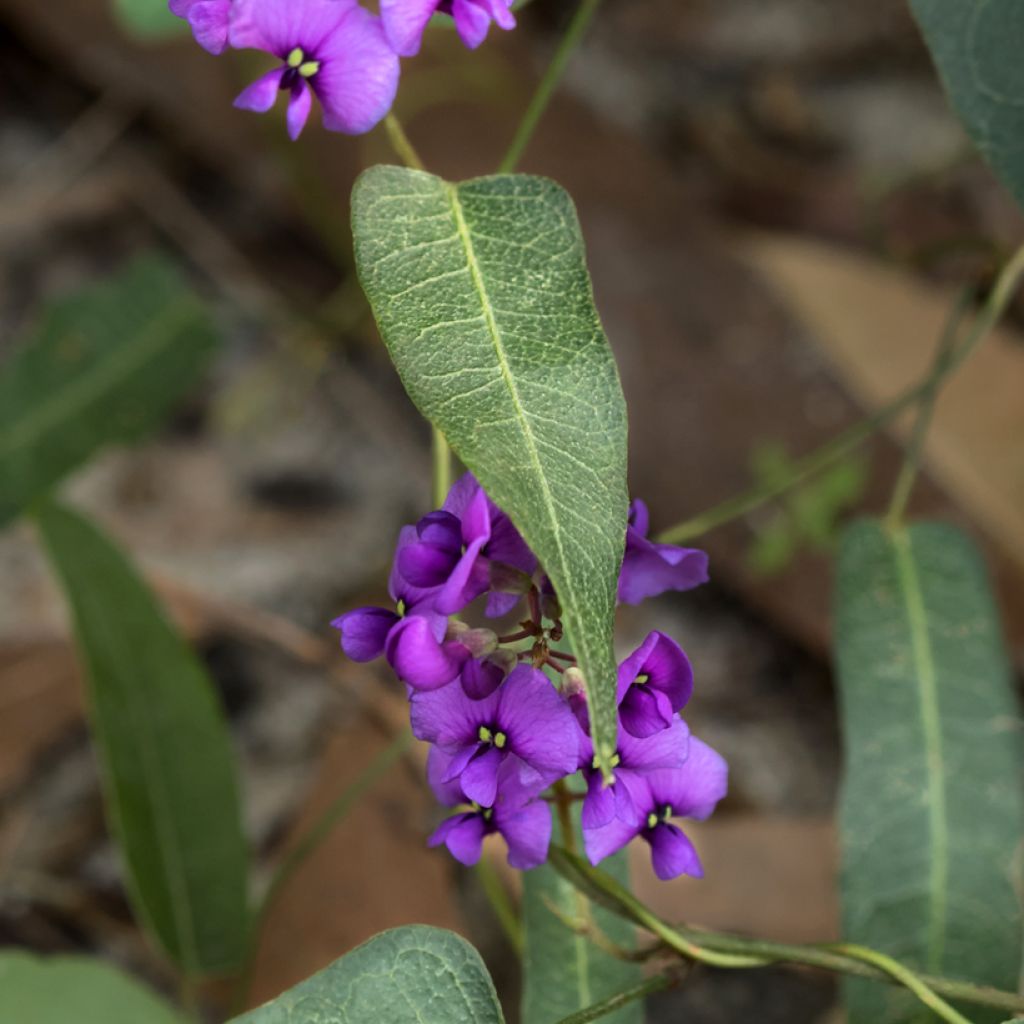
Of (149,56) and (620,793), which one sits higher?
(149,56)

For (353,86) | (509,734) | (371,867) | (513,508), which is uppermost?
(353,86)

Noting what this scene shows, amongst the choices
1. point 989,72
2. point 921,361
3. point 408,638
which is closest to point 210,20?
point 408,638

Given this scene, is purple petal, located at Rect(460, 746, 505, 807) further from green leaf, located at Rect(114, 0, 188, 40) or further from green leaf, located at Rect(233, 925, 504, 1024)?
green leaf, located at Rect(114, 0, 188, 40)

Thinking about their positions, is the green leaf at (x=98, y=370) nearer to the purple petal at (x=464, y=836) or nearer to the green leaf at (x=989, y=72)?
the purple petal at (x=464, y=836)

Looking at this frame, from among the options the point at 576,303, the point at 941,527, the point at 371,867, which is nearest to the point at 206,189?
the point at 371,867

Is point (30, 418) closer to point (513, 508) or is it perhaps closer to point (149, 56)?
point (149, 56)

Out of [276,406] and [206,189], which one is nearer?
[276,406]

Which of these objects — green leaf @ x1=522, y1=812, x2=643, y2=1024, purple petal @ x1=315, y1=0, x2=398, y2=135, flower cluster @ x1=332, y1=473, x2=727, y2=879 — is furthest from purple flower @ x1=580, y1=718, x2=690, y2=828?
purple petal @ x1=315, y1=0, x2=398, y2=135
